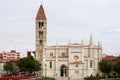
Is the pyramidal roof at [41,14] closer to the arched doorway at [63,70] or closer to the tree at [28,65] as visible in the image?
the arched doorway at [63,70]

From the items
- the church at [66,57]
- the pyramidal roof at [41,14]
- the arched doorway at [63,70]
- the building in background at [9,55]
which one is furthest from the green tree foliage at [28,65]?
the building in background at [9,55]

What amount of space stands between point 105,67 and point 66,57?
13.1 metres

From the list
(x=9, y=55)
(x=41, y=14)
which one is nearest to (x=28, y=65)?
(x=41, y=14)

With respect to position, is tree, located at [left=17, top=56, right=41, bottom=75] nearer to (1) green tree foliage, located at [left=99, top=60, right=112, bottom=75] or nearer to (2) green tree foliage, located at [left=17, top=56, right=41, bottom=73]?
(2) green tree foliage, located at [left=17, top=56, right=41, bottom=73]

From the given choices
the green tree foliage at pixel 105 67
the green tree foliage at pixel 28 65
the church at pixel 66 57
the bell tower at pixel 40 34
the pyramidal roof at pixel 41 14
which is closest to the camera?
the green tree foliage at pixel 28 65

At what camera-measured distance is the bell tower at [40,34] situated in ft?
379

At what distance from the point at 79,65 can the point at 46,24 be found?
17.1 metres

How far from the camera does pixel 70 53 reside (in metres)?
113

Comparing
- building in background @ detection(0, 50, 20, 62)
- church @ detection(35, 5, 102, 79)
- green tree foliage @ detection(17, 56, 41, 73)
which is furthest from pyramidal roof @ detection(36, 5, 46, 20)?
building in background @ detection(0, 50, 20, 62)

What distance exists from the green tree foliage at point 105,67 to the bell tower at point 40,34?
1869 cm

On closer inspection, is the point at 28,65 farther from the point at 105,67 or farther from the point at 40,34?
the point at 105,67

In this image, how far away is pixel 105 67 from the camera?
106562mm

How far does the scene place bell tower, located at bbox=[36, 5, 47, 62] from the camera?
379 ft

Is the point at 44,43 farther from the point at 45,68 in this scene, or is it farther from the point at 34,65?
the point at 34,65
